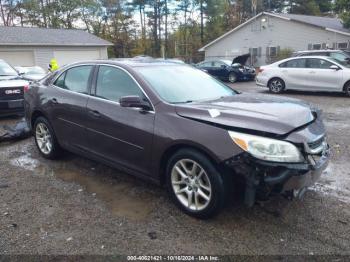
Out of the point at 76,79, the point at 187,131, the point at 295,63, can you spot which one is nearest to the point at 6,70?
the point at 76,79

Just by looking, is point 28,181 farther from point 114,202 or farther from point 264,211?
point 264,211

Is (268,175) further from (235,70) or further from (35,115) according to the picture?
(235,70)

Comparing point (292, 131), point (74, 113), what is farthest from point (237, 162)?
point (74, 113)

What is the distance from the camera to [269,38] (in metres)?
29.4

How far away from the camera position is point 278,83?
1320 cm

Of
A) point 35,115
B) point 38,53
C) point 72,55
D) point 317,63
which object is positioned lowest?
point 35,115

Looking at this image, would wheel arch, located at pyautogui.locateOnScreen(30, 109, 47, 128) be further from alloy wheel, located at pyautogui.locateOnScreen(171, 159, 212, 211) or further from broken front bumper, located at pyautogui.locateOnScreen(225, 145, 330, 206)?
broken front bumper, located at pyautogui.locateOnScreen(225, 145, 330, 206)

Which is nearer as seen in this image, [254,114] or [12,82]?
[254,114]

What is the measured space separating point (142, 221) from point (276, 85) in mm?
11026

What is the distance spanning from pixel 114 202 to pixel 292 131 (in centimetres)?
210

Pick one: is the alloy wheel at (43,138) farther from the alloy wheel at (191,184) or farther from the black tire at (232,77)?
the black tire at (232,77)

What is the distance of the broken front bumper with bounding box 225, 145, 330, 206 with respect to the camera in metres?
2.93

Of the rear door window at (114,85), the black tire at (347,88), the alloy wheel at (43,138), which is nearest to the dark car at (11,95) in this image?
the alloy wheel at (43,138)

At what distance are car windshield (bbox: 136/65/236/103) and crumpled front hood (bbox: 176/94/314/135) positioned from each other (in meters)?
0.27
